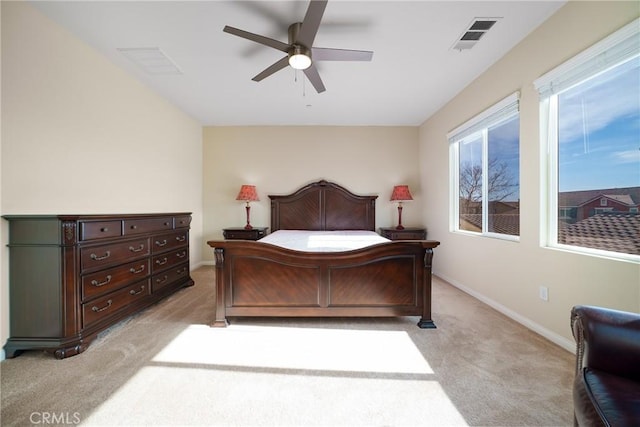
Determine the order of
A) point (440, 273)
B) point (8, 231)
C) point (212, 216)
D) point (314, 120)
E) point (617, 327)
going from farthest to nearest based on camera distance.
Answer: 1. point (212, 216)
2. point (314, 120)
3. point (440, 273)
4. point (8, 231)
5. point (617, 327)

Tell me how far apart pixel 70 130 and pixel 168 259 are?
1.50 metres

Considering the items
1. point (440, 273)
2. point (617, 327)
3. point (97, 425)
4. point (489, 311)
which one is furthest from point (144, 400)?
point (440, 273)

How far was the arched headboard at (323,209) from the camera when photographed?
4.49m

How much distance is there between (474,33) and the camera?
7.30ft

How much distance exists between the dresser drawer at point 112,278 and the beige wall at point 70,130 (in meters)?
0.45

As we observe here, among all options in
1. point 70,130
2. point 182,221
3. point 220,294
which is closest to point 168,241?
point 182,221

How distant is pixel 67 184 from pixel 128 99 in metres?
1.26

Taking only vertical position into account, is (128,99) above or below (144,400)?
above

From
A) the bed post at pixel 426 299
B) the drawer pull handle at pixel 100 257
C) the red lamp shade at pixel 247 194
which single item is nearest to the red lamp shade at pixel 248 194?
the red lamp shade at pixel 247 194

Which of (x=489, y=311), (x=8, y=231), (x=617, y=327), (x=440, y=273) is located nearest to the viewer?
(x=617, y=327)

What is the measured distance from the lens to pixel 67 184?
88.8 inches

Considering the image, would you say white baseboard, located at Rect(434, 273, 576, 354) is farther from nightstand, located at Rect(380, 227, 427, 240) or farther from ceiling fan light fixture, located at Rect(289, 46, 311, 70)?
ceiling fan light fixture, located at Rect(289, 46, 311, 70)

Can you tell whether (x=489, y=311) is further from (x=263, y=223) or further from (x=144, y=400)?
(x=263, y=223)

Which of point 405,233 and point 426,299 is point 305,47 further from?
point 405,233
